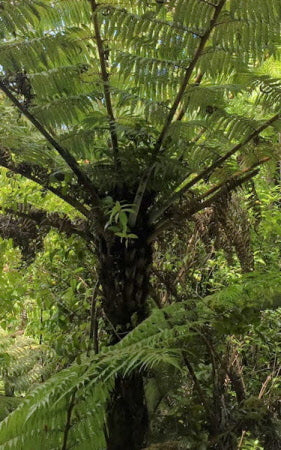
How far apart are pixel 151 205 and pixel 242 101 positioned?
2.41ft

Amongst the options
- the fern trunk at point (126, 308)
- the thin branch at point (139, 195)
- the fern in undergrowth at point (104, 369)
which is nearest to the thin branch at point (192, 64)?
the thin branch at point (139, 195)

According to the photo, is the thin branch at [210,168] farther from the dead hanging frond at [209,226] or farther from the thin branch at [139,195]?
the dead hanging frond at [209,226]

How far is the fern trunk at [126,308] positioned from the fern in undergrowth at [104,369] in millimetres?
72

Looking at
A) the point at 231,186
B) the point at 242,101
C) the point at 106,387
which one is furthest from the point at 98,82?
the point at 106,387

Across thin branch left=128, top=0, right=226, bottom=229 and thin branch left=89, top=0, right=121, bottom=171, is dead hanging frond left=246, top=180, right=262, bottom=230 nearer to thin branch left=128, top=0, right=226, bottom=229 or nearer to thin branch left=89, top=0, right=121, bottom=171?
thin branch left=128, top=0, right=226, bottom=229

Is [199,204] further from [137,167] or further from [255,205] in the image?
[255,205]

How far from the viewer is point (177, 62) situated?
1.45 m

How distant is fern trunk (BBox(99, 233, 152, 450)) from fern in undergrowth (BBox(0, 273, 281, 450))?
72mm

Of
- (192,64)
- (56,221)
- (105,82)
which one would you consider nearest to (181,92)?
(192,64)

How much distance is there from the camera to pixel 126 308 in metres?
1.53

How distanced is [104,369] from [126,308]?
355mm

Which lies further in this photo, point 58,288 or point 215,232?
point 58,288

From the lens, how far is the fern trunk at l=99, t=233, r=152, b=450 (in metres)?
1.40

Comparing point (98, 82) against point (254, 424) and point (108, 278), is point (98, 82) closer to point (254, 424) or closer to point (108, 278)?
point (108, 278)
